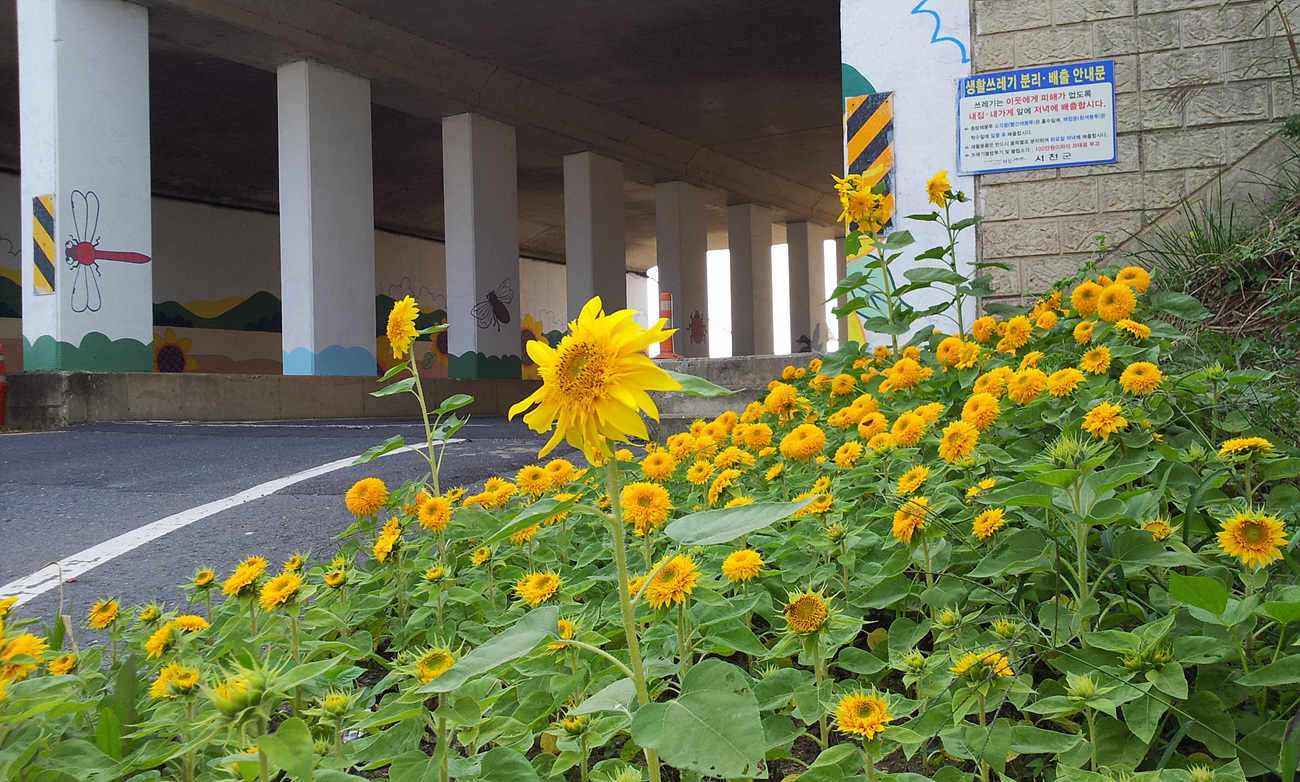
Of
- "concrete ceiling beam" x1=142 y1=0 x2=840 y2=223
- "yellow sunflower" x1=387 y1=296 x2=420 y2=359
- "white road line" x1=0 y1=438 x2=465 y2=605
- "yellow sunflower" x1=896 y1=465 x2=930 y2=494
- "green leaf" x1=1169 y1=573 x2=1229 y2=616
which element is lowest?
"white road line" x1=0 y1=438 x2=465 y2=605

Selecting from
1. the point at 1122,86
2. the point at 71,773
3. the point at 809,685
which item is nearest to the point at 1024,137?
the point at 1122,86

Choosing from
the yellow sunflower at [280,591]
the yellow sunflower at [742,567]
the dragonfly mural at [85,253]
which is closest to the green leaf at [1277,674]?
the yellow sunflower at [742,567]

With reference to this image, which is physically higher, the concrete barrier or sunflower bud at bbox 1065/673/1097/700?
the concrete barrier

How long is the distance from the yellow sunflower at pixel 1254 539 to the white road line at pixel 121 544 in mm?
2251

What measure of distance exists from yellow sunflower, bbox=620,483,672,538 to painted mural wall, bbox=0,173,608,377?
15.2 meters

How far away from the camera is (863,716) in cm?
98

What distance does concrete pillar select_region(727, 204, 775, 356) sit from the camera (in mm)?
18969

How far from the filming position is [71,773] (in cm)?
109

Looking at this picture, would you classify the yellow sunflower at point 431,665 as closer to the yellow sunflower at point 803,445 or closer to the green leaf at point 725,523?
the green leaf at point 725,523

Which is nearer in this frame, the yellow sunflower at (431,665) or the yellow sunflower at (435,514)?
the yellow sunflower at (431,665)

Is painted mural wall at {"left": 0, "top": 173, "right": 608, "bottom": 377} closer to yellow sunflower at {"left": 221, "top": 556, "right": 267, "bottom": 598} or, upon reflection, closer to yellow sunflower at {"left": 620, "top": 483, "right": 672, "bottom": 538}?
yellow sunflower at {"left": 221, "top": 556, "right": 267, "bottom": 598}

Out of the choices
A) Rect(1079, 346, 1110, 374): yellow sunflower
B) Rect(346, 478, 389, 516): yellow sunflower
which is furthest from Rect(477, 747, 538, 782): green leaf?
Rect(1079, 346, 1110, 374): yellow sunflower

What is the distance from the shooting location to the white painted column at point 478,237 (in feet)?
41.7

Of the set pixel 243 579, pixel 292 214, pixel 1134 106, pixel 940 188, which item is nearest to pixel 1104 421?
pixel 243 579
